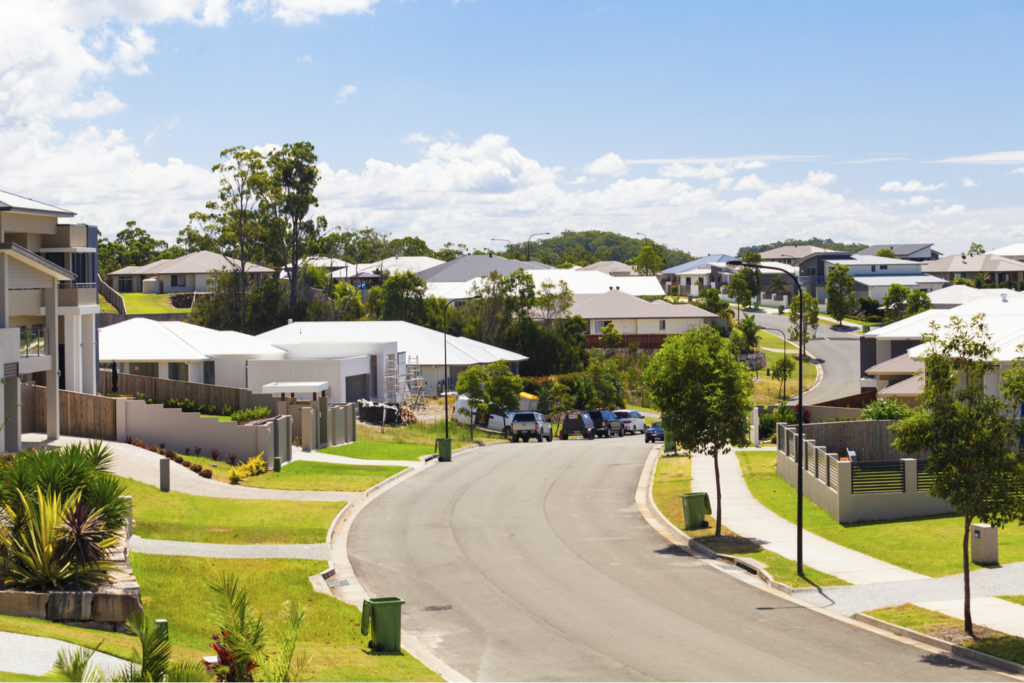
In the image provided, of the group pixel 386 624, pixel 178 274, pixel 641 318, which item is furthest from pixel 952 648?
pixel 178 274

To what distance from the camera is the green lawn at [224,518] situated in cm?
2775

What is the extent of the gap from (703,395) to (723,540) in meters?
4.29

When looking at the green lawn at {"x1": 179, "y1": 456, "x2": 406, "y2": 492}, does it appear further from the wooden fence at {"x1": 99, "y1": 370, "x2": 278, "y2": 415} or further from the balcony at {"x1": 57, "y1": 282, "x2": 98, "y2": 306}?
the balcony at {"x1": 57, "y1": 282, "x2": 98, "y2": 306}

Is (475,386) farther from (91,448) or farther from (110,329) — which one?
(91,448)

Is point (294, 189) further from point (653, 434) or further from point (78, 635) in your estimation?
point (78, 635)

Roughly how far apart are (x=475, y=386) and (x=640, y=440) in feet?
34.0

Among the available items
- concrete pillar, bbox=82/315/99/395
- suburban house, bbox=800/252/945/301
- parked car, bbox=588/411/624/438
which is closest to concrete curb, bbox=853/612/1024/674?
concrete pillar, bbox=82/315/99/395

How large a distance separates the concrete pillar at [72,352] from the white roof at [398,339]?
2755cm

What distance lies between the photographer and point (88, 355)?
4684 cm

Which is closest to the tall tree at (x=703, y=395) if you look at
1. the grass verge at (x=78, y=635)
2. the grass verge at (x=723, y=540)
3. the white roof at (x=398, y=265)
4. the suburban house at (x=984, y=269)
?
the grass verge at (x=723, y=540)

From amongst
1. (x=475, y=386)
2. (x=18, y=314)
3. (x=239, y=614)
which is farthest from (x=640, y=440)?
(x=239, y=614)

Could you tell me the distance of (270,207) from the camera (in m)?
105

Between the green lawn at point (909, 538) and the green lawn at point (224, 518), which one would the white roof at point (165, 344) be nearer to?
the green lawn at point (224, 518)

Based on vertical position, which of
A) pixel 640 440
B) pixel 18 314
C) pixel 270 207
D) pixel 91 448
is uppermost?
pixel 270 207
